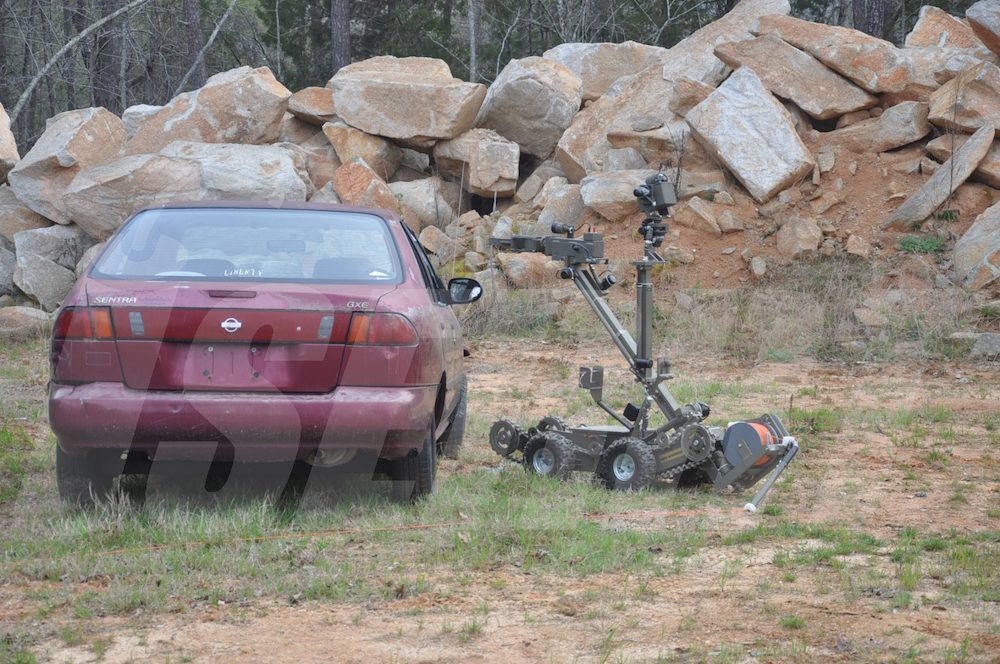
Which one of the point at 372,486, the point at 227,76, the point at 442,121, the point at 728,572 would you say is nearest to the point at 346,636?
the point at 728,572

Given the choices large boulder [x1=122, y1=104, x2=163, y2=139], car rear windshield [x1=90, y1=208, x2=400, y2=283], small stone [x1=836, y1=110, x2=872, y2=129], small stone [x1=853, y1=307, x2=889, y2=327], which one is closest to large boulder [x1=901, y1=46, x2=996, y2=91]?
small stone [x1=836, y1=110, x2=872, y2=129]

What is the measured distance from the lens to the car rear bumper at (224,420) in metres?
5.16

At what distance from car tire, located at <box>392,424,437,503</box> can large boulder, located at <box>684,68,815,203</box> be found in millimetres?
10138

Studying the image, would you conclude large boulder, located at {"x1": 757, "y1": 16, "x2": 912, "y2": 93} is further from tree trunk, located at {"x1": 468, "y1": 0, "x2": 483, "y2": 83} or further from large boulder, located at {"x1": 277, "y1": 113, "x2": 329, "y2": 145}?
tree trunk, located at {"x1": 468, "y1": 0, "x2": 483, "y2": 83}

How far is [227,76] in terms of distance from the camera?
18.7 m

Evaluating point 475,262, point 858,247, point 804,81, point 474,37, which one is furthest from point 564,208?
point 474,37

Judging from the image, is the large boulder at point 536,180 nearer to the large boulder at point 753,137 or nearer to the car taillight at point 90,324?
the large boulder at point 753,137

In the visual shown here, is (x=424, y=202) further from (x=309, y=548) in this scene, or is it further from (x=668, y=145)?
(x=309, y=548)

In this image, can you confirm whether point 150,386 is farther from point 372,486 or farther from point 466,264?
point 466,264

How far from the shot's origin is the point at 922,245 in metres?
14.4

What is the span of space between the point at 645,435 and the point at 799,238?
840 centimetres

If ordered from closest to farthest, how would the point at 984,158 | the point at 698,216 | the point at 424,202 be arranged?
the point at 984,158
the point at 698,216
the point at 424,202

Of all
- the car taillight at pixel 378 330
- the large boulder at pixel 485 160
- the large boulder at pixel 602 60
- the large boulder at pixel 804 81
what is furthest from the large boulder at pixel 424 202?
the car taillight at pixel 378 330

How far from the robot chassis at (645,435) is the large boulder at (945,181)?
8.80 meters
